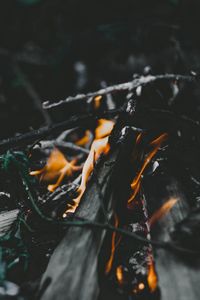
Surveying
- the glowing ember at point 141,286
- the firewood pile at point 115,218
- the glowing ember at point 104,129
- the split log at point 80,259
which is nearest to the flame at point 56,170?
the firewood pile at point 115,218

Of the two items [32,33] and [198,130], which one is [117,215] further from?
[32,33]

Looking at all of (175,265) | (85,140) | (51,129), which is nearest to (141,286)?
(175,265)

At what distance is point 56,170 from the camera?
200cm

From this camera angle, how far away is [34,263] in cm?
137

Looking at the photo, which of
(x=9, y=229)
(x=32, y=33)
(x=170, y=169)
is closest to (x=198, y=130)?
(x=170, y=169)

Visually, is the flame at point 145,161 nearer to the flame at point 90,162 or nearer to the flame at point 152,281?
the flame at point 90,162

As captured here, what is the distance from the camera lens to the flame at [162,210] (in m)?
1.19

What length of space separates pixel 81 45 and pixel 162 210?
182 centimetres

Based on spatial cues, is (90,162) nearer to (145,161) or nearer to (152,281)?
(145,161)

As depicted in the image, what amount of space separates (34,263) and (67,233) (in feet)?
1.04

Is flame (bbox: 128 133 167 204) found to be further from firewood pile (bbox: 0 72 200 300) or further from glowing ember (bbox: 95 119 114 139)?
glowing ember (bbox: 95 119 114 139)

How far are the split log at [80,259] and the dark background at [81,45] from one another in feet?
4.03

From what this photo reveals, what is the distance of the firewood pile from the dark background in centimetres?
79

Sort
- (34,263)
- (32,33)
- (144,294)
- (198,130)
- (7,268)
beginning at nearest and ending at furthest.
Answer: (144,294) < (7,268) < (34,263) < (198,130) < (32,33)
